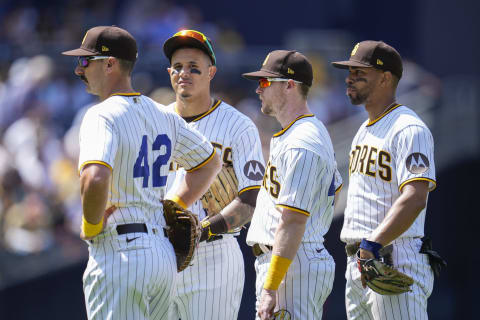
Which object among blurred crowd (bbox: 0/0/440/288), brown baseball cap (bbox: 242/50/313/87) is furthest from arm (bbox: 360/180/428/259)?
blurred crowd (bbox: 0/0/440/288)

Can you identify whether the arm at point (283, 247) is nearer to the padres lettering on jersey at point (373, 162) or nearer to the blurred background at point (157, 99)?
the padres lettering on jersey at point (373, 162)

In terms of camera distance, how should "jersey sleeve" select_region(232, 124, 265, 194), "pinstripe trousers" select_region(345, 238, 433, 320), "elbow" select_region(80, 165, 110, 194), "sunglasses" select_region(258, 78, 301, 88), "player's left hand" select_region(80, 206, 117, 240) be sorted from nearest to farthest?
"elbow" select_region(80, 165, 110, 194) → "player's left hand" select_region(80, 206, 117, 240) → "pinstripe trousers" select_region(345, 238, 433, 320) → "sunglasses" select_region(258, 78, 301, 88) → "jersey sleeve" select_region(232, 124, 265, 194)

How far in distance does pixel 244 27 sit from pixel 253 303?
25.3 feet

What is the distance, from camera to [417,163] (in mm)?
4871

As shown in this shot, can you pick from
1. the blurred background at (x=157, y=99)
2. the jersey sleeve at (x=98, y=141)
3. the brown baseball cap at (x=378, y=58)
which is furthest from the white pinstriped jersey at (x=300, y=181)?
the blurred background at (x=157, y=99)

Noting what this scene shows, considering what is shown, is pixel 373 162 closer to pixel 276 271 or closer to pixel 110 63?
pixel 276 271

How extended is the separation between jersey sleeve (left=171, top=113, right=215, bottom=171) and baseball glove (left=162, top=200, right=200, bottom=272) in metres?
0.28

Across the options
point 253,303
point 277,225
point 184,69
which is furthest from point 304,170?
point 253,303

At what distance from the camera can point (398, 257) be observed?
16.4 feet

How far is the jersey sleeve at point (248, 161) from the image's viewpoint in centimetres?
537

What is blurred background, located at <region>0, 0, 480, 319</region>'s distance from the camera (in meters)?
9.37

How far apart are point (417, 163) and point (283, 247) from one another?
0.93 m

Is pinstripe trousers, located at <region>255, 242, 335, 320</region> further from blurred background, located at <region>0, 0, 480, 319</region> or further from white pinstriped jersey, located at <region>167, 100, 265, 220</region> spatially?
blurred background, located at <region>0, 0, 480, 319</region>

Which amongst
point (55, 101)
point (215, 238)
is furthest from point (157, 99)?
point (215, 238)
